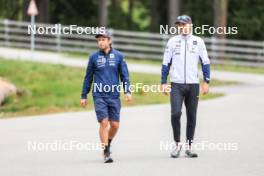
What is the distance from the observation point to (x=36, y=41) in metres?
43.4

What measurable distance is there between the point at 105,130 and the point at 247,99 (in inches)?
459

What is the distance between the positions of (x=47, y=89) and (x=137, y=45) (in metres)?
16.9

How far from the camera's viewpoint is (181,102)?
44.3 ft

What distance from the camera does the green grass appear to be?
24031 millimetres

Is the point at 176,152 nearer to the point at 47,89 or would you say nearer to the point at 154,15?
the point at 47,89

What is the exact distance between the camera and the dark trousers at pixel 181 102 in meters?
13.5

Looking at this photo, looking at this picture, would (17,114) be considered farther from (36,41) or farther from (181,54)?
(36,41)

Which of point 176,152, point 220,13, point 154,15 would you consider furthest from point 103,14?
point 176,152

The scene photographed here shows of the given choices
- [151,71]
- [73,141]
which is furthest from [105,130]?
[151,71]

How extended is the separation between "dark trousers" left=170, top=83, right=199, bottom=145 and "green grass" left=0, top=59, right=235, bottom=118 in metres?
9.25

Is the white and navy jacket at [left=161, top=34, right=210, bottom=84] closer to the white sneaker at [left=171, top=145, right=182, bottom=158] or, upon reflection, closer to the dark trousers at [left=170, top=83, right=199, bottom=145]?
the dark trousers at [left=170, top=83, right=199, bottom=145]

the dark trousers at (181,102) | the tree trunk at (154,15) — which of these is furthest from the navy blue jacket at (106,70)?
the tree trunk at (154,15)

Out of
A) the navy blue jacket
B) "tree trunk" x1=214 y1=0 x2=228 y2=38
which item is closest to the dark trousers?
the navy blue jacket

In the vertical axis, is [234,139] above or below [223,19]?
below
